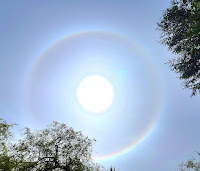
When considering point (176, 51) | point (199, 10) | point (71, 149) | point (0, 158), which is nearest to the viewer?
point (199, 10)

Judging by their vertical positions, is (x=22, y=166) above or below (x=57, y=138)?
below

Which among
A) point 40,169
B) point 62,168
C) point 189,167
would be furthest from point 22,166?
point 189,167

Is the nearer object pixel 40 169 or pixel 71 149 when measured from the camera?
pixel 40 169

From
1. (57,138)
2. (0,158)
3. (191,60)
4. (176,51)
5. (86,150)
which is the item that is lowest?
(0,158)

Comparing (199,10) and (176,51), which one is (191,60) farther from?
(199,10)

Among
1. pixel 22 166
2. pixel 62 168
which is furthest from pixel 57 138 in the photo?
pixel 22 166

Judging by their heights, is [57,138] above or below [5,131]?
above

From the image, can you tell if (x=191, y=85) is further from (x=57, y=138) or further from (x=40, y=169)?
(x=40, y=169)

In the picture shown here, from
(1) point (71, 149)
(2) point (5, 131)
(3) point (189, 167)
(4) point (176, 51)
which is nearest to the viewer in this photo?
(2) point (5, 131)

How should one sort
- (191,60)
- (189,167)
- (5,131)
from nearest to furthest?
(5,131), (191,60), (189,167)
